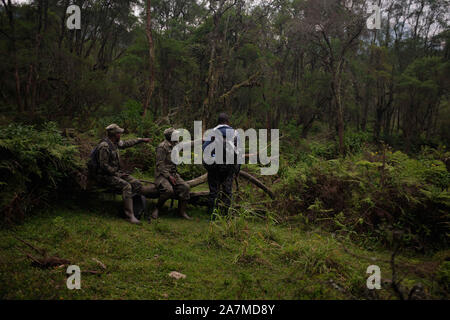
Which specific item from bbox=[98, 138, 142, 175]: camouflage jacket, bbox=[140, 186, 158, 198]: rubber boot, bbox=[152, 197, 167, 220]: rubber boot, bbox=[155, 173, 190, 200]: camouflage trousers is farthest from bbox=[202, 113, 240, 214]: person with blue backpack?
A: bbox=[98, 138, 142, 175]: camouflage jacket

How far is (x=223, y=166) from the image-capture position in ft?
20.1

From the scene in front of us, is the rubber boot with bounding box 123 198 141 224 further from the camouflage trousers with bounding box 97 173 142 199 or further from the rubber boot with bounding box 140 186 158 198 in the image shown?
the rubber boot with bounding box 140 186 158 198

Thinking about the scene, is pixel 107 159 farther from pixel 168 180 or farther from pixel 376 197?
pixel 376 197

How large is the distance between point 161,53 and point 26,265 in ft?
69.1

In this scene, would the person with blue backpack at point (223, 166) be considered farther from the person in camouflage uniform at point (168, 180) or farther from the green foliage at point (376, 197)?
the green foliage at point (376, 197)

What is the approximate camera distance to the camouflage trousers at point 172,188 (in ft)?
21.0

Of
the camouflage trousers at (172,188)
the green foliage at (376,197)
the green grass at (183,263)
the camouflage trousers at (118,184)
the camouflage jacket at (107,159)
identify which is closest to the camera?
the green grass at (183,263)

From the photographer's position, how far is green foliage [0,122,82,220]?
470 cm

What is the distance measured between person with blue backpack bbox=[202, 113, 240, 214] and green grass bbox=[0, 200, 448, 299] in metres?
0.89

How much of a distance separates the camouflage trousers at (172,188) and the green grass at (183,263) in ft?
2.87

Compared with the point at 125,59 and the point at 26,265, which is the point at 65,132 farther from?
the point at 125,59

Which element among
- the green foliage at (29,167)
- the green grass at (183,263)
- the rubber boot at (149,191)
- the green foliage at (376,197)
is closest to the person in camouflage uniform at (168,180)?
the rubber boot at (149,191)

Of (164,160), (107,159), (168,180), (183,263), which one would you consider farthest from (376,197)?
(107,159)

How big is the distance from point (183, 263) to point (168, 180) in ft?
9.18
